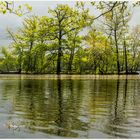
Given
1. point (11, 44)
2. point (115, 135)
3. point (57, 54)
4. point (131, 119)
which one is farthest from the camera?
point (11, 44)

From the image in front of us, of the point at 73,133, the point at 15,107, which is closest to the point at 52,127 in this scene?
the point at 73,133

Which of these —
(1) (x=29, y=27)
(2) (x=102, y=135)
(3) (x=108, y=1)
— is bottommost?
(2) (x=102, y=135)

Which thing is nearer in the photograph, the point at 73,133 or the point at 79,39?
the point at 73,133

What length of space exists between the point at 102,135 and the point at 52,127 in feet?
7.76

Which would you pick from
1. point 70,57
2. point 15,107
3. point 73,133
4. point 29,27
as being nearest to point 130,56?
point 70,57

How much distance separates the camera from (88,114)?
19812 mm

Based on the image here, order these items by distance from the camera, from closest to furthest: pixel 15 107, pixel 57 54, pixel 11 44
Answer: pixel 15 107 < pixel 57 54 < pixel 11 44

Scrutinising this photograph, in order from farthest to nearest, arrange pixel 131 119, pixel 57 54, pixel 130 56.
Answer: pixel 130 56 → pixel 57 54 → pixel 131 119

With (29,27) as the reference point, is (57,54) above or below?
below

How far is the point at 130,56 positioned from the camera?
112 meters

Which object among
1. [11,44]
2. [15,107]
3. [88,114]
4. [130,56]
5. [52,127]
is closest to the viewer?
[52,127]

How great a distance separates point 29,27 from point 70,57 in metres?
11.0

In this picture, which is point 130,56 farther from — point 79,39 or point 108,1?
point 108,1

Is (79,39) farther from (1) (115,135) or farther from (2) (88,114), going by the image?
(1) (115,135)
